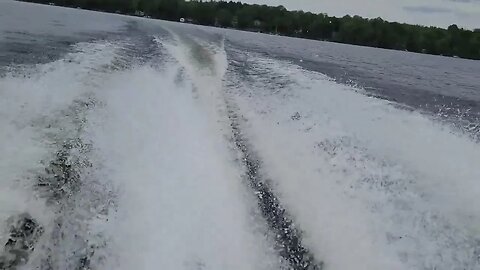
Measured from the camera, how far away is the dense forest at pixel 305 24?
62594mm

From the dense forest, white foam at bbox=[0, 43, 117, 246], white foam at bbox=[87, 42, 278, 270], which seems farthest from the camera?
the dense forest

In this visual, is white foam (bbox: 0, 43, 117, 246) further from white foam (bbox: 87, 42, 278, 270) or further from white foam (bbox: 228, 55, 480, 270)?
white foam (bbox: 228, 55, 480, 270)

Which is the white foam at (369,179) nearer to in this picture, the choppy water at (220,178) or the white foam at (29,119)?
the choppy water at (220,178)

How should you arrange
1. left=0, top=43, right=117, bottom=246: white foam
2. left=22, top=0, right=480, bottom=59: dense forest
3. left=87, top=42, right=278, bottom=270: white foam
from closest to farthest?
left=87, top=42, right=278, bottom=270: white foam → left=0, top=43, right=117, bottom=246: white foam → left=22, top=0, right=480, bottom=59: dense forest

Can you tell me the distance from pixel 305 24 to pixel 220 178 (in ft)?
218

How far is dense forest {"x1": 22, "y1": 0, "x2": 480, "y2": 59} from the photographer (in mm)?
62594

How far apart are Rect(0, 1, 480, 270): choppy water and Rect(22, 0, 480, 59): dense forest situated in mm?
56092

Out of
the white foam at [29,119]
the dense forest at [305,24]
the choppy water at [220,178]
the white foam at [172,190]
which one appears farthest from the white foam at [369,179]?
the dense forest at [305,24]

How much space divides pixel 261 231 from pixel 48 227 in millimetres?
1944

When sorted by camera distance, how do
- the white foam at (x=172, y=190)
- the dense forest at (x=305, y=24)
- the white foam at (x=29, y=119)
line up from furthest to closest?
the dense forest at (x=305, y=24) < the white foam at (x=29, y=119) < the white foam at (x=172, y=190)

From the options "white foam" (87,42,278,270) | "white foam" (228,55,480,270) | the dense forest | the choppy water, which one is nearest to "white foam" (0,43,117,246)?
the choppy water

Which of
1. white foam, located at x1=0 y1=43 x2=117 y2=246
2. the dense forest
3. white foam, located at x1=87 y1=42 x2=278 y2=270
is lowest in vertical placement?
the dense forest

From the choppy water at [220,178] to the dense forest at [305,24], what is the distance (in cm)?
5609

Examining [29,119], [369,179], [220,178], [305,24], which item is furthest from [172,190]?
[305,24]
